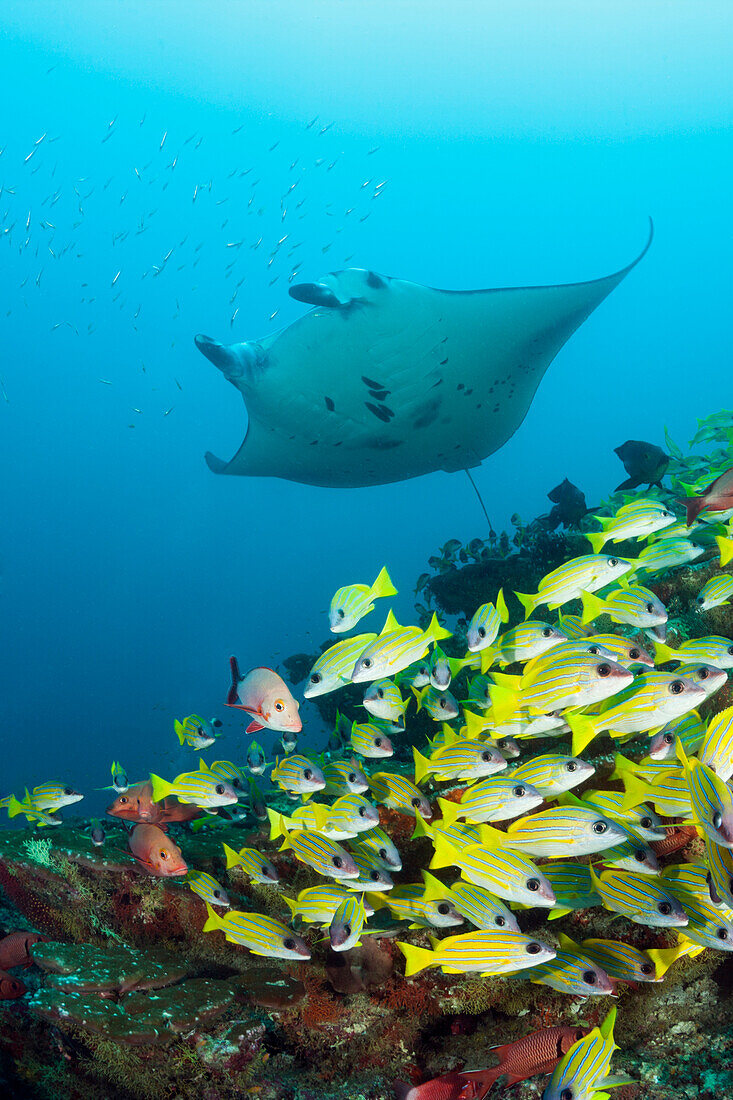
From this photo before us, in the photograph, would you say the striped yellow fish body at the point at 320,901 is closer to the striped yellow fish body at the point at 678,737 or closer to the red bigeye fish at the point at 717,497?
the striped yellow fish body at the point at 678,737

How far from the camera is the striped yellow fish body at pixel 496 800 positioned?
6.97ft

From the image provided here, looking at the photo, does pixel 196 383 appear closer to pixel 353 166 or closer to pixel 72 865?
pixel 353 166

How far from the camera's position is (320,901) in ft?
8.20

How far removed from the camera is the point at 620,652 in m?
2.52

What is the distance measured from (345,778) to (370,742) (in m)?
0.28

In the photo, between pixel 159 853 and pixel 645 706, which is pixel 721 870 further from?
pixel 159 853

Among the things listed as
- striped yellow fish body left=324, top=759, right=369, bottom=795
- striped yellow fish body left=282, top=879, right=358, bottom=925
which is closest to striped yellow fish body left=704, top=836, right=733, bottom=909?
striped yellow fish body left=282, top=879, right=358, bottom=925

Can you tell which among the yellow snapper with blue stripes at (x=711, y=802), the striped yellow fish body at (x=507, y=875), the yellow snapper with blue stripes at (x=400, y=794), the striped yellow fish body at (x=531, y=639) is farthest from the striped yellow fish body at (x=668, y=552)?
the striped yellow fish body at (x=507, y=875)

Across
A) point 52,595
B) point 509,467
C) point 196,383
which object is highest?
point 196,383

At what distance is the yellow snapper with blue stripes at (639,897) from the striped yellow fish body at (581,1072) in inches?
16.2

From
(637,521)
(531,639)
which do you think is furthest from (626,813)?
(637,521)

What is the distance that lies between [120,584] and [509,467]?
250 ft

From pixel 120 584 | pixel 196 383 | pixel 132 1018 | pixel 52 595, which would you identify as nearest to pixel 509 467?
pixel 196 383

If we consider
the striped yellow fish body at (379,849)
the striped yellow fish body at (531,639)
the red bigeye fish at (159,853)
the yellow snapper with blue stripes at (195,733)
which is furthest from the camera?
the yellow snapper with blue stripes at (195,733)
